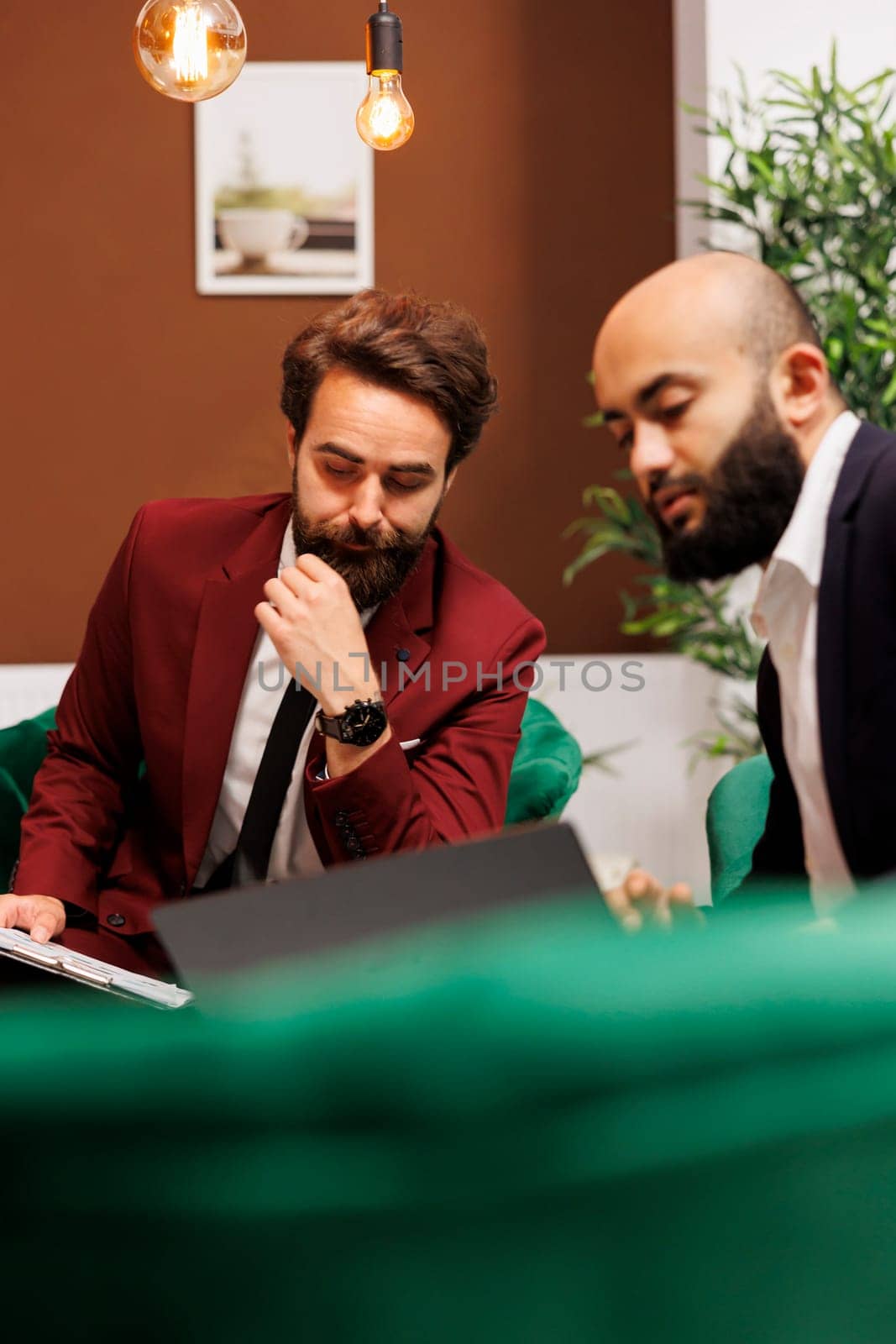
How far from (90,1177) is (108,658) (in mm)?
1666

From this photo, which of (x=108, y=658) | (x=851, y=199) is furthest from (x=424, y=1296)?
(x=851, y=199)

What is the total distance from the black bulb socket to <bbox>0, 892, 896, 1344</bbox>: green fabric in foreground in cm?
219

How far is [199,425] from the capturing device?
4.23 m

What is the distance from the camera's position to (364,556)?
193 centimetres

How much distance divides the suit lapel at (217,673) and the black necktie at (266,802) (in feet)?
0.17

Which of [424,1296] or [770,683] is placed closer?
[424,1296]

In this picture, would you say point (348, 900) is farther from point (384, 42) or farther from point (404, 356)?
point (384, 42)

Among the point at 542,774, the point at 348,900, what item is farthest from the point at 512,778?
the point at 348,900

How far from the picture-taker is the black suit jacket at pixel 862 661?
111 cm

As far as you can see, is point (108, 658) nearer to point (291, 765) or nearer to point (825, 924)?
point (291, 765)

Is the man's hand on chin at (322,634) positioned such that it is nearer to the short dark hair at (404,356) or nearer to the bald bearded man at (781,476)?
the short dark hair at (404,356)

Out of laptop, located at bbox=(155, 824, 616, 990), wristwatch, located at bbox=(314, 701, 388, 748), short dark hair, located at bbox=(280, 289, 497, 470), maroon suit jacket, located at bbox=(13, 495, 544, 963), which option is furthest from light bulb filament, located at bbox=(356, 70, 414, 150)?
laptop, located at bbox=(155, 824, 616, 990)

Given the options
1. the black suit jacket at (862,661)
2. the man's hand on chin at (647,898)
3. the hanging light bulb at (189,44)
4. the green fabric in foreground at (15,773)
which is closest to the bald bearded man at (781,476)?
the black suit jacket at (862,661)

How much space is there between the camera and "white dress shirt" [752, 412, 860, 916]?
122 cm
